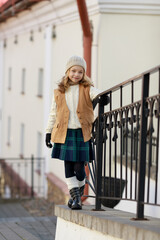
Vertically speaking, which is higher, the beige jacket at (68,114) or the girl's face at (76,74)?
the girl's face at (76,74)

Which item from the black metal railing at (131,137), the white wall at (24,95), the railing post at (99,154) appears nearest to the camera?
the black metal railing at (131,137)

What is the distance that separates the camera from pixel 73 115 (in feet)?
19.3

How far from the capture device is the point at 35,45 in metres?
17.7

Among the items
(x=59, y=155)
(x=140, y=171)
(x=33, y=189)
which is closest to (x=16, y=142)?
(x=33, y=189)

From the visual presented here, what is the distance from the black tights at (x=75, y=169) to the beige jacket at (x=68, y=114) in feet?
0.93

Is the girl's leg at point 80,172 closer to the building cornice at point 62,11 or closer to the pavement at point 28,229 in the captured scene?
the pavement at point 28,229

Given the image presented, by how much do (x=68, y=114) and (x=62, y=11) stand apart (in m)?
8.23

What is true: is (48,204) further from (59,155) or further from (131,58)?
(59,155)

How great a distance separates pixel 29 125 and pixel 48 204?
16.8 feet

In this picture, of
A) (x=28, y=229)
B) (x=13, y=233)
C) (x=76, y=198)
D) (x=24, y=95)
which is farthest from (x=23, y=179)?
(x=76, y=198)

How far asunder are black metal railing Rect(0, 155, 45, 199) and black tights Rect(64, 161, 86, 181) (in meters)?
10.1

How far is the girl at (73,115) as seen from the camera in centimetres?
589

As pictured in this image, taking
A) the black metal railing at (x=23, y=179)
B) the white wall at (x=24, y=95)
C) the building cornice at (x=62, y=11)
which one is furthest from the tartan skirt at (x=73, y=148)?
the white wall at (x=24, y=95)

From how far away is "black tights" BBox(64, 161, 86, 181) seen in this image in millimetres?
6066
